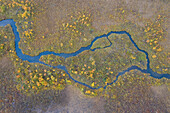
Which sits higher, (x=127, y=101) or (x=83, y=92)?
(x=83, y=92)

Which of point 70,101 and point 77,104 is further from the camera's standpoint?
point 70,101

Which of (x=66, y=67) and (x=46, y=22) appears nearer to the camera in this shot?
(x=66, y=67)

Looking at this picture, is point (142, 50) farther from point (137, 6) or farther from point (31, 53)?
point (31, 53)

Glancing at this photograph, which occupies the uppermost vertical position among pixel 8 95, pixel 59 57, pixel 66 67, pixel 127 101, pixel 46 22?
pixel 46 22

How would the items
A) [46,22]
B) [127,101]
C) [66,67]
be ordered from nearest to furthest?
[127,101] < [66,67] < [46,22]

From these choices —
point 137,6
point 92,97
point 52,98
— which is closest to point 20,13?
point 52,98

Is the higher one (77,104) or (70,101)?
(70,101)

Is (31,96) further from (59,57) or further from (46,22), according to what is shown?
(46,22)

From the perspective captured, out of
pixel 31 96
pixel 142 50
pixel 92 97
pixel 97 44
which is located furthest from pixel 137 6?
pixel 31 96

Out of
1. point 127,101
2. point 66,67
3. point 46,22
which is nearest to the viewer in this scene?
point 127,101
